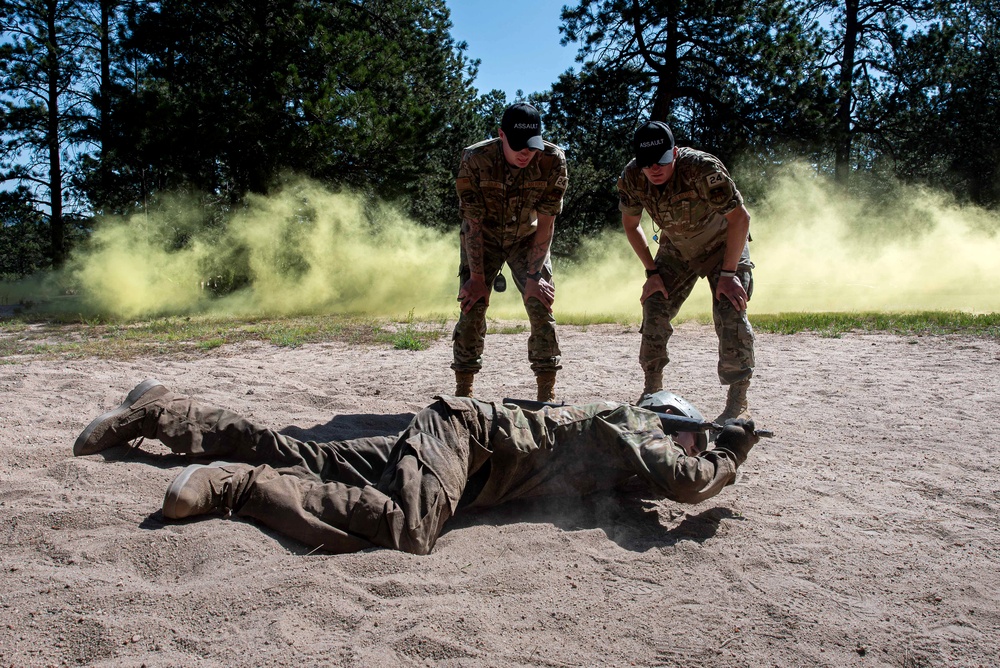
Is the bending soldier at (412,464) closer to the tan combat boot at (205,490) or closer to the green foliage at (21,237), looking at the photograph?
the tan combat boot at (205,490)

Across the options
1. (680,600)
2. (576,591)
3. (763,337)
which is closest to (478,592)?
(576,591)

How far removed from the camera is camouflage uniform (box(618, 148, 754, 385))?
462 centimetres

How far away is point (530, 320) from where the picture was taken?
5.14 meters

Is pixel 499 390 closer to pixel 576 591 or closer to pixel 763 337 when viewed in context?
pixel 576 591

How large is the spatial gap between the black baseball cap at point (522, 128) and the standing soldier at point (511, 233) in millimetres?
283

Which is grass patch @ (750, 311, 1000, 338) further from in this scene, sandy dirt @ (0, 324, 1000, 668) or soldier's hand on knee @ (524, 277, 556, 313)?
soldier's hand on knee @ (524, 277, 556, 313)

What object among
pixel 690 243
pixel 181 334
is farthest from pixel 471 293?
pixel 181 334

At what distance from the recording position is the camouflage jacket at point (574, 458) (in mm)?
3082

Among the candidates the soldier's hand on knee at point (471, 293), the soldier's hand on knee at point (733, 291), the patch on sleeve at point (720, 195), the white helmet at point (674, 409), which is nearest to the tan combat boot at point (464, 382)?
the soldier's hand on knee at point (471, 293)

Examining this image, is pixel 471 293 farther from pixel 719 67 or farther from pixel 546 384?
pixel 719 67

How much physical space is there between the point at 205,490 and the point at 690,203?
11.0ft

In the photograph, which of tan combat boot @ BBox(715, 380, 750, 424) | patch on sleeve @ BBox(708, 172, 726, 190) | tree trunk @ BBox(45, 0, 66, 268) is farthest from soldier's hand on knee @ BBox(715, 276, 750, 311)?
tree trunk @ BBox(45, 0, 66, 268)

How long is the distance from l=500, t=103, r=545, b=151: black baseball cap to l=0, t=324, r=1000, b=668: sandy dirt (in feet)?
6.77

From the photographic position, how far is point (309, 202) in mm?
14938
